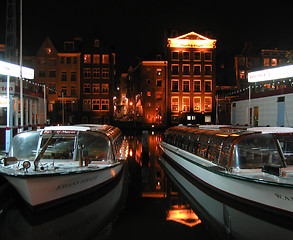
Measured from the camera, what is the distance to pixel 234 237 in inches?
312

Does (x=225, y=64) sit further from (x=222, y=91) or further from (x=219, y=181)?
(x=219, y=181)

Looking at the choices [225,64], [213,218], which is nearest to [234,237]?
[213,218]

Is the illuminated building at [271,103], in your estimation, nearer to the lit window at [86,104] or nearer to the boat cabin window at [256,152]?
the boat cabin window at [256,152]

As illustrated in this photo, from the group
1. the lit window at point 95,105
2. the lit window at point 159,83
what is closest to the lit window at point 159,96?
the lit window at point 159,83

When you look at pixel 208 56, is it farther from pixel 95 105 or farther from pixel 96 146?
pixel 96 146

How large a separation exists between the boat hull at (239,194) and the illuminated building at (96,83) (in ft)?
161

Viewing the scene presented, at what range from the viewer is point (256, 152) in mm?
11648

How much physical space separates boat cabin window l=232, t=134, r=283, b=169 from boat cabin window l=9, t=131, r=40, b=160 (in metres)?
8.26

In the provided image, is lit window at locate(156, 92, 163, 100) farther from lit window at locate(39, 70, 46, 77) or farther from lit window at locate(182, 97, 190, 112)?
lit window at locate(39, 70, 46, 77)

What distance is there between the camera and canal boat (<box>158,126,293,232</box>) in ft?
28.9

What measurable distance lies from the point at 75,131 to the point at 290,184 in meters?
8.01

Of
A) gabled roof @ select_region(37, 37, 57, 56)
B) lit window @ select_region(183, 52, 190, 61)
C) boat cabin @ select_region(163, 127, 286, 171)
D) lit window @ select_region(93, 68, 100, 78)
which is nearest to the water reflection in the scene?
boat cabin @ select_region(163, 127, 286, 171)

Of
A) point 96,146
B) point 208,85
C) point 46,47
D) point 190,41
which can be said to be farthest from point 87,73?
point 96,146

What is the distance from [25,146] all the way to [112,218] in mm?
5341
